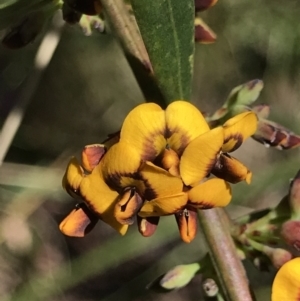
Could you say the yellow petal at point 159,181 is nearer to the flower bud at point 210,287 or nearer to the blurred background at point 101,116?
the flower bud at point 210,287

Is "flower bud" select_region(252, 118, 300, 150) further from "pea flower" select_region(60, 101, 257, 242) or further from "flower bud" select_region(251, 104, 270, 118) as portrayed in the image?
"pea flower" select_region(60, 101, 257, 242)

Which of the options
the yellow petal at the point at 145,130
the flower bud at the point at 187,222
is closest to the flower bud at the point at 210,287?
the flower bud at the point at 187,222

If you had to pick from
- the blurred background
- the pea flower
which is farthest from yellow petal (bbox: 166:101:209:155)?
the blurred background

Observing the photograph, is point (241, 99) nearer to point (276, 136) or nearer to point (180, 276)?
point (276, 136)

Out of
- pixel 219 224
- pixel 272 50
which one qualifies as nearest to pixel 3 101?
pixel 272 50

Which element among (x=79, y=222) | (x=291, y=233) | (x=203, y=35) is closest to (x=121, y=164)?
(x=79, y=222)

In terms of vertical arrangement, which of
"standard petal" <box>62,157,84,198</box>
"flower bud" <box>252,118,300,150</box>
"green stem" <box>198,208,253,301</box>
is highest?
"standard petal" <box>62,157,84,198</box>

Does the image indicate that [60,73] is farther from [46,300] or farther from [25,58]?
[46,300]
